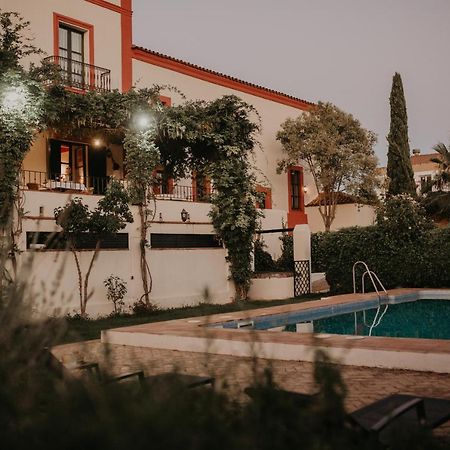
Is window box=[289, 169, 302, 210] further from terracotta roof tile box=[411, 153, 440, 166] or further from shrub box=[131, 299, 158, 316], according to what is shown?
terracotta roof tile box=[411, 153, 440, 166]

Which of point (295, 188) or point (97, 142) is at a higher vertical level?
point (97, 142)

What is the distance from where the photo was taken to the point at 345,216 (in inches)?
1105

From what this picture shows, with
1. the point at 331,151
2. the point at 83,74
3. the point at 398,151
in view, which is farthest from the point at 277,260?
the point at 398,151

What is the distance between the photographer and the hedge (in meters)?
16.1

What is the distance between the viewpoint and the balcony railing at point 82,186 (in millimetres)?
14242

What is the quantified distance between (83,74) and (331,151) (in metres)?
11.2

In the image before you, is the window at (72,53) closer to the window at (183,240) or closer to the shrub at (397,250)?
the window at (183,240)

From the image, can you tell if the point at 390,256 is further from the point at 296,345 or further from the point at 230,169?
the point at 296,345

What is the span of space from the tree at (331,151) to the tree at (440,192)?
338 centimetres

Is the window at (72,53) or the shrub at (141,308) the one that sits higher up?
the window at (72,53)

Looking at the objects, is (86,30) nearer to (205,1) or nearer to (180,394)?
(205,1)

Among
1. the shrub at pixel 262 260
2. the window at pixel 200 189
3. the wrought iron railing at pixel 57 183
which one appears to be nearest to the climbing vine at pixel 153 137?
the window at pixel 200 189

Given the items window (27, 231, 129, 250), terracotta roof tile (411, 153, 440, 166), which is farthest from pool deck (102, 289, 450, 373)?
terracotta roof tile (411, 153, 440, 166)

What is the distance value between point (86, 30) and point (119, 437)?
17456 millimetres
